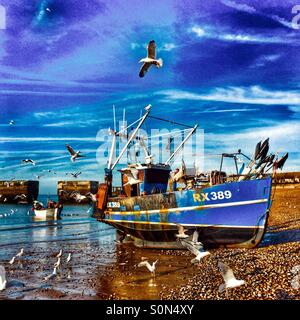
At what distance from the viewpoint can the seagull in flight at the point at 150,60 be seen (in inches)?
605

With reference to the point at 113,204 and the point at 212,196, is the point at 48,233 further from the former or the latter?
the point at 212,196

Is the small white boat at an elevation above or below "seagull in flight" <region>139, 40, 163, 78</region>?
below

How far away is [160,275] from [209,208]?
17.7ft

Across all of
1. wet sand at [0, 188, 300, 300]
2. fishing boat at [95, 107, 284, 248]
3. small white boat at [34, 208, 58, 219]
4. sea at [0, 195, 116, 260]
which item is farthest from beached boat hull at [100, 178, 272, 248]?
small white boat at [34, 208, 58, 219]

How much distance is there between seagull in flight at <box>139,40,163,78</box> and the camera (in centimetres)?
1536

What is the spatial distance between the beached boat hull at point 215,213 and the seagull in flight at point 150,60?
706 cm

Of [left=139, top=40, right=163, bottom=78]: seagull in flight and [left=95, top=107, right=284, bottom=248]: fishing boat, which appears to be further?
[left=95, top=107, right=284, bottom=248]: fishing boat

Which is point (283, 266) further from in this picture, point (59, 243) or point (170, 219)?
point (59, 243)

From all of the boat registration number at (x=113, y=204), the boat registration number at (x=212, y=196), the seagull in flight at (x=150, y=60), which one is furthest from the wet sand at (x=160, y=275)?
the seagull in flight at (x=150, y=60)

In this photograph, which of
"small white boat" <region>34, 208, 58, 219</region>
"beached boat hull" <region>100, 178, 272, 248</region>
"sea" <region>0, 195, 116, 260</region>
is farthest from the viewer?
"small white boat" <region>34, 208, 58, 219</region>

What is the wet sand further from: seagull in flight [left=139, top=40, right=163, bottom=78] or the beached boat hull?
seagull in flight [left=139, top=40, right=163, bottom=78]

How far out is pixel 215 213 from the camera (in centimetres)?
1912

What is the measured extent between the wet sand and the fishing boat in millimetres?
843

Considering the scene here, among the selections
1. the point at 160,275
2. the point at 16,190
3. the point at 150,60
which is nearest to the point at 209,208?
the point at 160,275
